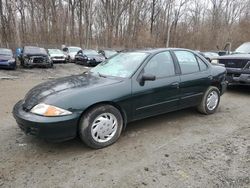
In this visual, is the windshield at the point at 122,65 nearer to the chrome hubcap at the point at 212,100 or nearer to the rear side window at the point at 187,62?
the rear side window at the point at 187,62

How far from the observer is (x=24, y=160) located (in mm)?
3193

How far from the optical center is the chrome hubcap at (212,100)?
16.8 feet

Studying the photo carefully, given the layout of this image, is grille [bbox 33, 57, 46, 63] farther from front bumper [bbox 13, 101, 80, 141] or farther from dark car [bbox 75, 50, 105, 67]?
→ front bumper [bbox 13, 101, 80, 141]

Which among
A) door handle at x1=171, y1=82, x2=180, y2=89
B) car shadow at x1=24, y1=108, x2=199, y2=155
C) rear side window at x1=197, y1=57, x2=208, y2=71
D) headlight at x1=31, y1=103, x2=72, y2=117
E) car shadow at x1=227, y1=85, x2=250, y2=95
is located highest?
→ rear side window at x1=197, y1=57, x2=208, y2=71

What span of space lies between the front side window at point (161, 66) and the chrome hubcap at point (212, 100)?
1.30m

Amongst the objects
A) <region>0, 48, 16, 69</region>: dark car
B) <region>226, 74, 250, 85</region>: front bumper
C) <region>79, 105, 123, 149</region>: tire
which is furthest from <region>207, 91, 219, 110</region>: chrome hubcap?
<region>0, 48, 16, 69</region>: dark car

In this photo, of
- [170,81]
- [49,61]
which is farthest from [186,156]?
[49,61]

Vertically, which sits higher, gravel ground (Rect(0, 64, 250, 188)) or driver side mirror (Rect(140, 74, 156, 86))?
driver side mirror (Rect(140, 74, 156, 86))

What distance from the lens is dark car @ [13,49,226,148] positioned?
3.20 meters

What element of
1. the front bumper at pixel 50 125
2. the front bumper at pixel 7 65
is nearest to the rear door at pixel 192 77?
the front bumper at pixel 50 125

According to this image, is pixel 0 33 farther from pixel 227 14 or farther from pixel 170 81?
pixel 227 14

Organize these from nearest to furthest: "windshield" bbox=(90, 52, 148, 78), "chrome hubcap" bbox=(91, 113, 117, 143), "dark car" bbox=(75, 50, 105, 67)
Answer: "chrome hubcap" bbox=(91, 113, 117, 143) → "windshield" bbox=(90, 52, 148, 78) → "dark car" bbox=(75, 50, 105, 67)

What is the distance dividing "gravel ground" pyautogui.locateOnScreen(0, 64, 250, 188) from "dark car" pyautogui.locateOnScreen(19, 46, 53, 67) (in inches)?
441

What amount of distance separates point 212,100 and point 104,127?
2.80m
